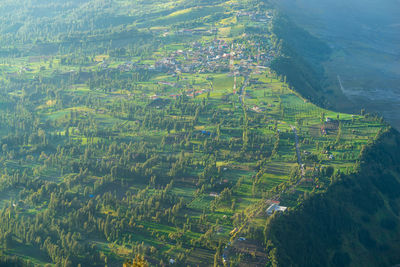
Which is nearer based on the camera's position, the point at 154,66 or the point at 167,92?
the point at 167,92

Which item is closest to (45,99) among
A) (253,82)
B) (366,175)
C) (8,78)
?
(8,78)

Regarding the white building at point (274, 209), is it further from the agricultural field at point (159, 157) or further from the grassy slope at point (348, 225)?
the grassy slope at point (348, 225)

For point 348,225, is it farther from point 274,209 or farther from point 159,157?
point 159,157

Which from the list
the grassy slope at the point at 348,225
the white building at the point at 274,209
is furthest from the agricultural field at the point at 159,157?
the grassy slope at the point at 348,225

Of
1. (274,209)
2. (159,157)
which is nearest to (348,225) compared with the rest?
(274,209)

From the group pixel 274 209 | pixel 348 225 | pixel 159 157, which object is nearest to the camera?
pixel 274 209

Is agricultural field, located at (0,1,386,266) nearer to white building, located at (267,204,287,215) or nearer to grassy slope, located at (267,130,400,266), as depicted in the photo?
white building, located at (267,204,287,215)

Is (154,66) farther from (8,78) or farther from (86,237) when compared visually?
(86,237)
